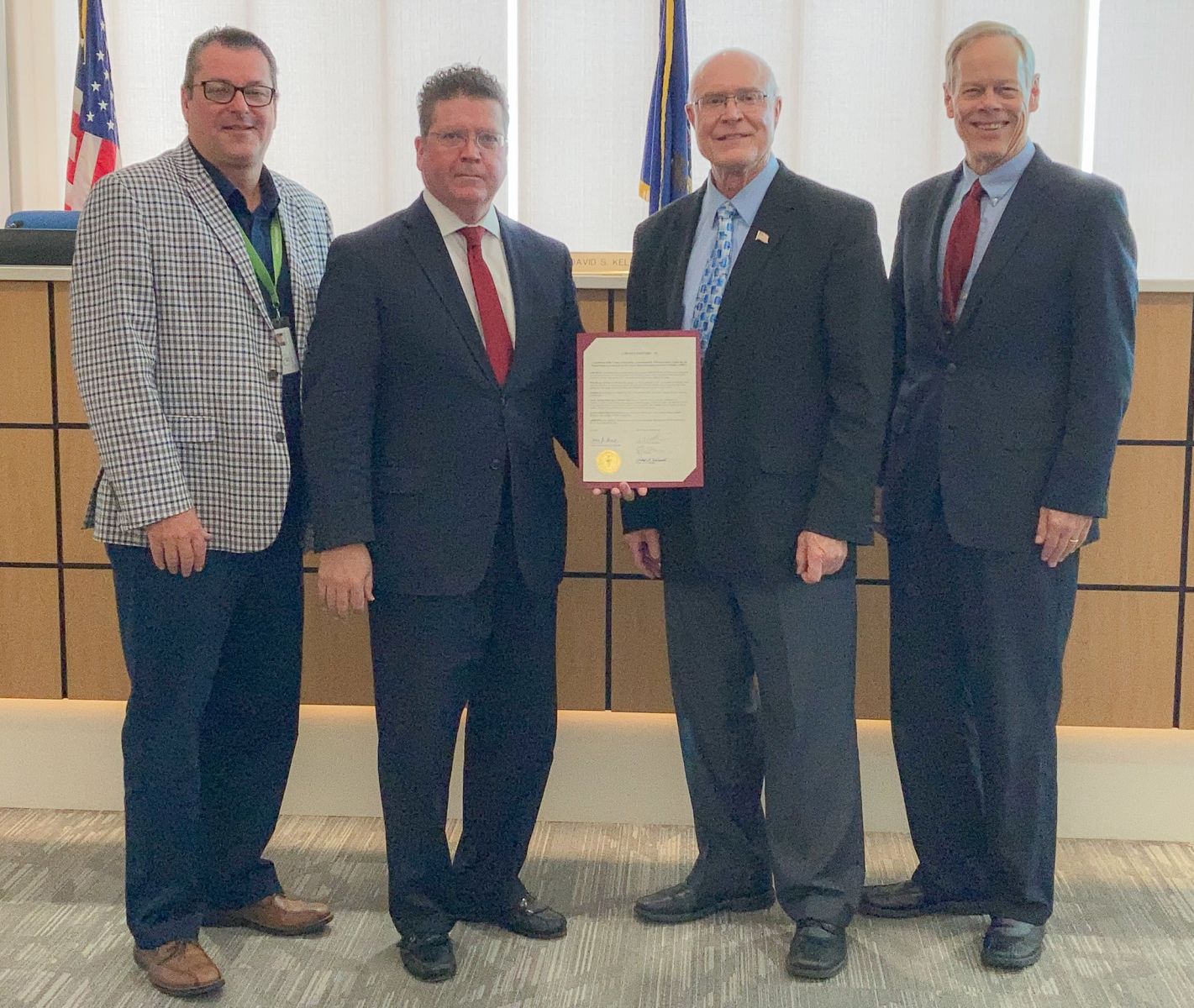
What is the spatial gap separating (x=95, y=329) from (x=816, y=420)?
132 cm

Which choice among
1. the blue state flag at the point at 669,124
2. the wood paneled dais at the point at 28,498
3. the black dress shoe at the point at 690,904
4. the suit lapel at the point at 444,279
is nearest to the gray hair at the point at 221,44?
the suit lapel at the point at 444,279

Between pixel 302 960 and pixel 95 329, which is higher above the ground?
pixel 95 329

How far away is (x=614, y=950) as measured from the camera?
227 cm

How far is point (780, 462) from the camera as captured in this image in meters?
2.12

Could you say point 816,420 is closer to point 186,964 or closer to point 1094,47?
point 186,964

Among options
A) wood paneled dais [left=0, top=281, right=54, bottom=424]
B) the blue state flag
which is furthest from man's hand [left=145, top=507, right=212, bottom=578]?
the blue state flag

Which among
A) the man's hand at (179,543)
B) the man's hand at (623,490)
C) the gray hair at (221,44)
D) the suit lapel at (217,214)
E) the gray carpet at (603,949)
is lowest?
the gray carpet at (603,949)

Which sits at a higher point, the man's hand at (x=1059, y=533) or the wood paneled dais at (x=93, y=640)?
the man's hand at (x=1059, y=533)

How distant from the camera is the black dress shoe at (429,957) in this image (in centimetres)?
214

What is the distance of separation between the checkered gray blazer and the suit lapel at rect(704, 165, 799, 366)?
0.84 m

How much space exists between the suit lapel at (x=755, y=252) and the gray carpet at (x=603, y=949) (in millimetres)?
1190

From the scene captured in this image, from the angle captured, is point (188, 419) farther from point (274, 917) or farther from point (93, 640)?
point (93, 640)

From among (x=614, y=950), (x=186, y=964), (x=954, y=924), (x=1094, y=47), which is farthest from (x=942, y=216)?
(x=1094, y=47)

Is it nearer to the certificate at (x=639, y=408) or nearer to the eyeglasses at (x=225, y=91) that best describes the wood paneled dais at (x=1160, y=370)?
the certificate at (x=639, y=408)
